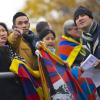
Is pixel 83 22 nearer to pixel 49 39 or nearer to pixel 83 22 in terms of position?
pixel 83 22

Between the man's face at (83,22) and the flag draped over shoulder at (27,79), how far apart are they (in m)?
1.15

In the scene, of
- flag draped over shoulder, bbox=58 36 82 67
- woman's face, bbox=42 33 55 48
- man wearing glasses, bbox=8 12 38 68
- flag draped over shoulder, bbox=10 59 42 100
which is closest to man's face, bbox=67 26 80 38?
flag draped over shoulder, bbox=58 36 82 67

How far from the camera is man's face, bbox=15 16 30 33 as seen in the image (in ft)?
25.4

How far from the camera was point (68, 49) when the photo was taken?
333 inches

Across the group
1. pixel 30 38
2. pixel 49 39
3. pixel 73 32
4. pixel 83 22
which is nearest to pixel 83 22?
pixel 83 22

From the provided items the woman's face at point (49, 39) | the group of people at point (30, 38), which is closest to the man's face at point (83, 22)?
the group of people at point (30, 38)

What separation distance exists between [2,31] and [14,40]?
27 centimetres

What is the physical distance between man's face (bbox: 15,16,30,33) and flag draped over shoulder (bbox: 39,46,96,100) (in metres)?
1.00

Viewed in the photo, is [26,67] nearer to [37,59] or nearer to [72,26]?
[37,59]

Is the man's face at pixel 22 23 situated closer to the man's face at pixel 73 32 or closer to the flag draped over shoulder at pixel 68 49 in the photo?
the flag draped over shoulder at pixel 68 49

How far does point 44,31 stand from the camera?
8.59 m

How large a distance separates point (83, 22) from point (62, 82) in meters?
1.12

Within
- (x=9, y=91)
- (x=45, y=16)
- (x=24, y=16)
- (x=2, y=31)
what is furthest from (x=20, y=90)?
(x=45, y=16)

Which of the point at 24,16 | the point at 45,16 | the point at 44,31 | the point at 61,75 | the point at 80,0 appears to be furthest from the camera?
the point at 45,16
